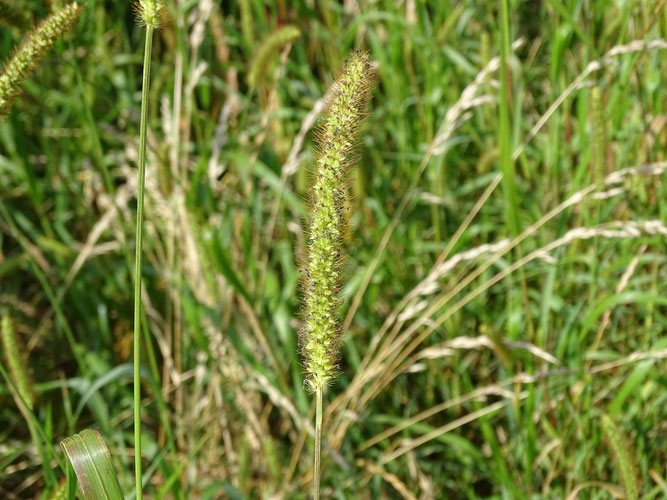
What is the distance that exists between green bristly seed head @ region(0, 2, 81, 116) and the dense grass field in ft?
2.35

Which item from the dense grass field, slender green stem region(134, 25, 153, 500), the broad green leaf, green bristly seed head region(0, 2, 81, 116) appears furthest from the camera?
the dense grass field

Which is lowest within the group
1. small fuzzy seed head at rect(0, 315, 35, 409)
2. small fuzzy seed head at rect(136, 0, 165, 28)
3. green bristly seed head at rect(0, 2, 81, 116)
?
small fuzzy seed head at rect(0, 315, 35, 409)

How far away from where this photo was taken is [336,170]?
131 centimetres

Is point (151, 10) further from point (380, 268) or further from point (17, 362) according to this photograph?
point (380, 268)

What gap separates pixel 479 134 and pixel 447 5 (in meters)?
0.65

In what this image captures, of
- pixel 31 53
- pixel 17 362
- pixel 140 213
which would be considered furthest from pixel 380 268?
pixel 140 213

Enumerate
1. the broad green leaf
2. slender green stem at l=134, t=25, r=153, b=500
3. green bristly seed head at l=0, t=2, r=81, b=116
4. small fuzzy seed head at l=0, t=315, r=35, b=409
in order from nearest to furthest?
1. slender green stem at l=134, t=25, r=153, b=500
2. the broad green leaf
3. green bristly seed head at l=0, t=2, r=81, b=116
4. small fuzzy seed head at l=0, t=315, r=35, b=409

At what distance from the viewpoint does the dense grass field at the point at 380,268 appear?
2645mm

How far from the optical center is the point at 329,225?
1312 millimetres

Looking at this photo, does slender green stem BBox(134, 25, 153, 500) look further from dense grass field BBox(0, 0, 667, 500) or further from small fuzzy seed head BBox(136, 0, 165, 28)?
dense grass field BBox(0, 0, 667, 500)

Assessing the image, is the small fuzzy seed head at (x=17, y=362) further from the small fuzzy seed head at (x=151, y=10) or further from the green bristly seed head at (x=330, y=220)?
the small fuzzy seed head at (x=151, y=10)

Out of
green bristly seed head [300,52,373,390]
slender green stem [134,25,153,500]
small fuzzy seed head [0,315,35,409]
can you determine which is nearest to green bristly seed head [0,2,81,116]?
slender green stem [134,25,153,500]

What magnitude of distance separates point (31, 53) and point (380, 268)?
1956mm

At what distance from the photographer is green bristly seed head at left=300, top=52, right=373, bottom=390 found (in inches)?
51.7
